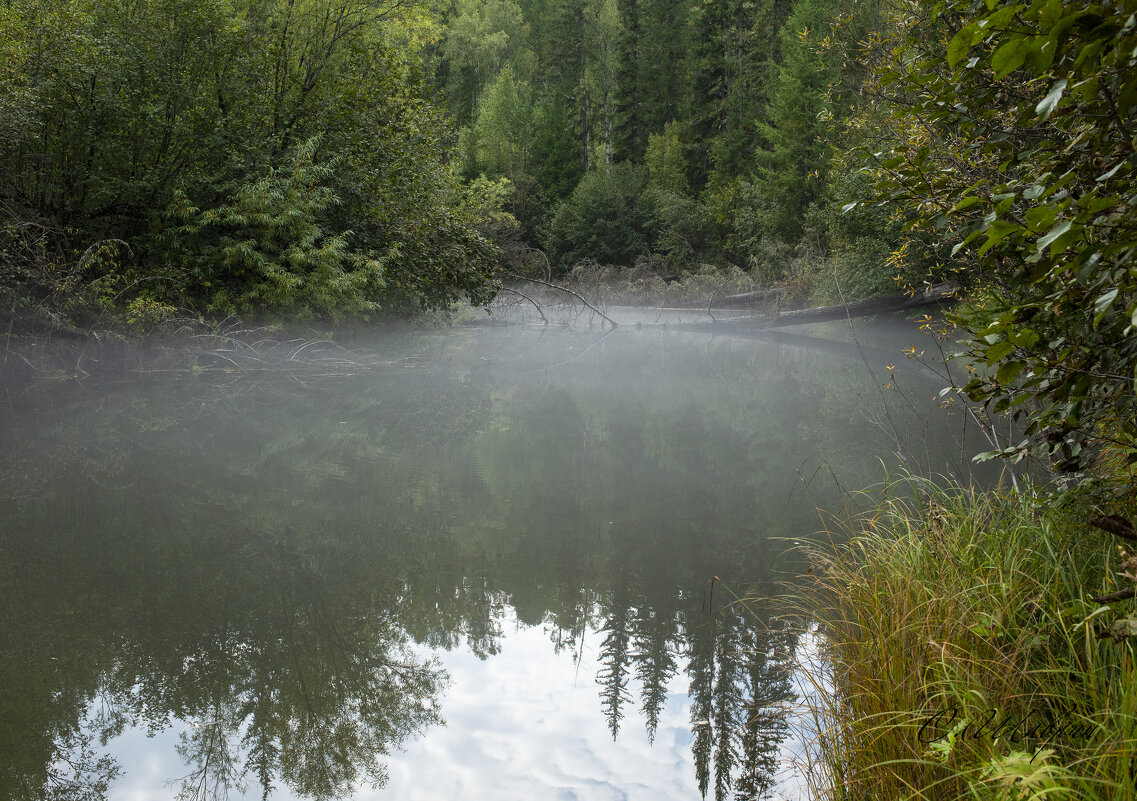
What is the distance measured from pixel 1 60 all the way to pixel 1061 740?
1429 centimetres

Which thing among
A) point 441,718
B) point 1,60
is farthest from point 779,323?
point 441,718

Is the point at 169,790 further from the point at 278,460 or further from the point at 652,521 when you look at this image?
the point at 278,460

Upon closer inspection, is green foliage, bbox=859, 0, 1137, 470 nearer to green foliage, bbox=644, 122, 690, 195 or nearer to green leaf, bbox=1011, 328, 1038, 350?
green leaf, bbox=1011, 328, 1038, 350

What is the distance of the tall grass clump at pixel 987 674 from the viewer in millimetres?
1933

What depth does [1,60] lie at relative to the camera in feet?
37.6

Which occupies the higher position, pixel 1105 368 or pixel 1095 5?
pixel 1095 5

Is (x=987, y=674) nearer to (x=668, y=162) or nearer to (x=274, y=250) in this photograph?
(x=274, y=250)

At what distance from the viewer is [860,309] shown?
18266mm

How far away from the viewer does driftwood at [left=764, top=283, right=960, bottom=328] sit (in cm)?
1675

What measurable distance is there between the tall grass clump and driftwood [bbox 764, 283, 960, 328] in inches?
497

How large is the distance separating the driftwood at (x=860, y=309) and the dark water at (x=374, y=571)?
22.7ft

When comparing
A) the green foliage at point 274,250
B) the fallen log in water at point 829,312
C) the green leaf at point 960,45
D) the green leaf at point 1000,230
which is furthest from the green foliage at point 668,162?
the green leaf at point 1000,230

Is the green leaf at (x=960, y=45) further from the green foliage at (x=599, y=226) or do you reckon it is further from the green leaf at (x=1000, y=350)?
the green foliage at (x=599, y=226)

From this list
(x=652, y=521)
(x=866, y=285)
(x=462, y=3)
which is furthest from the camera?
(x=462, y=3)
